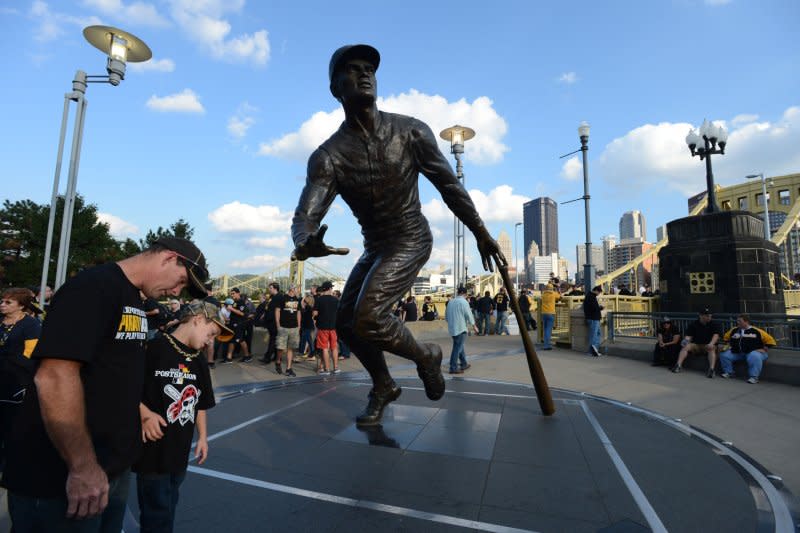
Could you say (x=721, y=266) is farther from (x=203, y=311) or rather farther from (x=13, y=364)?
(x=13, y=364)

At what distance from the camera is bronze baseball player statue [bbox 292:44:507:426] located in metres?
3.00

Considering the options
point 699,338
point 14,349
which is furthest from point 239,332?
point 699,338

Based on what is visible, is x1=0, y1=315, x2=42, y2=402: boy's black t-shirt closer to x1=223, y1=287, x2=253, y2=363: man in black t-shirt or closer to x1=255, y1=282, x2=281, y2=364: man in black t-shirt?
x1=255, y1=282, x2=281, y2=364: man in black t-shirt

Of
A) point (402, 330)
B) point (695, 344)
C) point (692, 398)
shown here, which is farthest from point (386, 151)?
point (695, 344)

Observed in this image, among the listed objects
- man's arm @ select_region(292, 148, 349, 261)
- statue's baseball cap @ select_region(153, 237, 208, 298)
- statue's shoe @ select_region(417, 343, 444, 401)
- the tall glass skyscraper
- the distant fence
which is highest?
the tall glass skyscraper

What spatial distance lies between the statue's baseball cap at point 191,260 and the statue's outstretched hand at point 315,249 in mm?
837

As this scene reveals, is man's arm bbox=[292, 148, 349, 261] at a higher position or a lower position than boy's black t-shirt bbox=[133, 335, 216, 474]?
higher

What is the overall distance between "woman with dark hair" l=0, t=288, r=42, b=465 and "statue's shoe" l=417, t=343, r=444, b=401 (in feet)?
8.84

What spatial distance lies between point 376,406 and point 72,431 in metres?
2.68

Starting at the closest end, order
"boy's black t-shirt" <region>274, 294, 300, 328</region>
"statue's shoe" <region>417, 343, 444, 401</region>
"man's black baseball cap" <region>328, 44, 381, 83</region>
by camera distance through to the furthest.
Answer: "man's black baseball cap" <region>328, 44, 381, 83</region> < "statue's shoe" <region>417, 343, 444, 401</region> < "boy's black t-shirt" <region>274, 294, 300, 328</region>

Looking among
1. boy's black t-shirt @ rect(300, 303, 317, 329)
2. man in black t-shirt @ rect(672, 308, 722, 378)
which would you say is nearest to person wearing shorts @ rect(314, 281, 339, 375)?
boy's black t-shirt @ rect(300, 303, 317, 329)

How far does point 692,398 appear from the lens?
18.6 ft

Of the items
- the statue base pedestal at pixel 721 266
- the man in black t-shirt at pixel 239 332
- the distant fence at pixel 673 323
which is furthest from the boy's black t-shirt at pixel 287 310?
the statue base pedestal at pixel 721 266

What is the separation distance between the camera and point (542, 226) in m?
184
